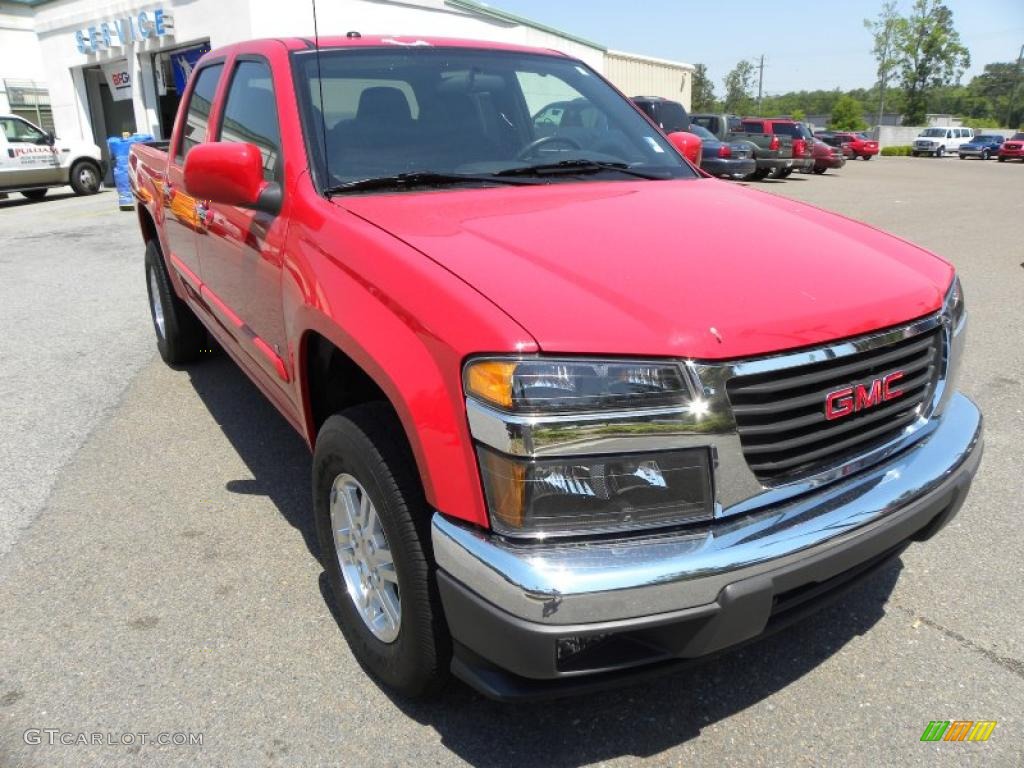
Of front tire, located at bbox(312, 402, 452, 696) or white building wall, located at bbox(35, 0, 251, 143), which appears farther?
white building wall, located at bbox(35, 0, 251, 143)

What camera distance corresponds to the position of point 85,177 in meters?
17.7

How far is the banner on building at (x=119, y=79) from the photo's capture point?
2022 centimetres

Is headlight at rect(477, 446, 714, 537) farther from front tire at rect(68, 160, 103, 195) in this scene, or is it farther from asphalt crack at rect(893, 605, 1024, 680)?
front tire at rect(68, 160, 103, 195)

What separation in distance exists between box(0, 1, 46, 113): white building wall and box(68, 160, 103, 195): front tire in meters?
11.5

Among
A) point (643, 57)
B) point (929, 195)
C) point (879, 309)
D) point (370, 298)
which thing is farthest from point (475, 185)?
point (643, 57)

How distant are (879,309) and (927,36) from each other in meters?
78.8

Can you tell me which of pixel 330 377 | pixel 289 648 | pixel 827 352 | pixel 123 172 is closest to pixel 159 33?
pixel 123 172

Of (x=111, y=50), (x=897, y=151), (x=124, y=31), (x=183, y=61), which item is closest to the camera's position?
(x=183, y=61)

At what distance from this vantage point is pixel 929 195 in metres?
18.3

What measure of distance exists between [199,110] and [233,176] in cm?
173

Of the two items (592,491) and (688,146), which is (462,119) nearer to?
(688,146)

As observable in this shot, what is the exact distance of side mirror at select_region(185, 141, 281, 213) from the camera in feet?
8.48

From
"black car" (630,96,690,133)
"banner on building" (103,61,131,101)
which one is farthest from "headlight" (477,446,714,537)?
"banner on building" (103,61,131,101)

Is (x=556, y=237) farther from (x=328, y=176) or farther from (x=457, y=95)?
(x=457, y=95)
